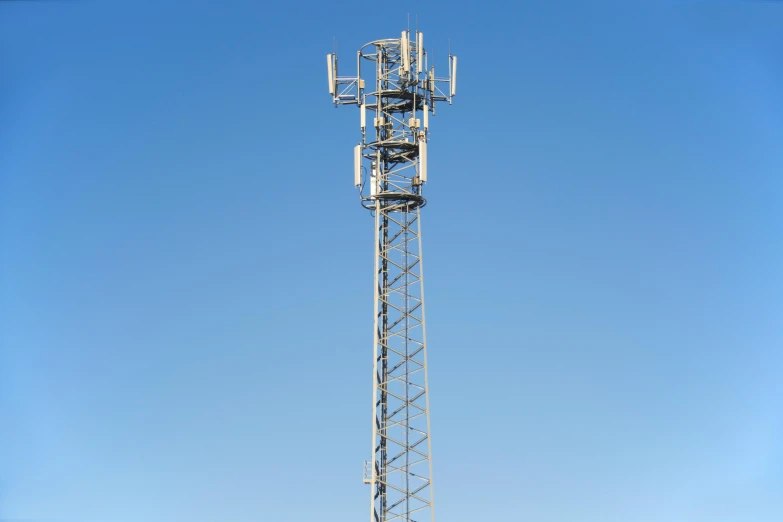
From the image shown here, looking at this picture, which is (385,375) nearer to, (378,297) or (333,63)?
(378,297)

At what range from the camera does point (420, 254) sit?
12056cm

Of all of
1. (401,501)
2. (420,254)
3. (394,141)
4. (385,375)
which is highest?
(394,141)

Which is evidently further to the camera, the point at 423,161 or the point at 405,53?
the point at 405,53

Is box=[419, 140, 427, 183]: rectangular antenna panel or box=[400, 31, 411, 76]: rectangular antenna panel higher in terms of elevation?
box=[400, 31, 411, 76]: rectangular antenna panel

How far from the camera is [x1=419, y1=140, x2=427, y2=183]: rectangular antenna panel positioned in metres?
121

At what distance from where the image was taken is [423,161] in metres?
122

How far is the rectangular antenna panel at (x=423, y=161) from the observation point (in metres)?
121

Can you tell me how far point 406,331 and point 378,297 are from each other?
9.67 feet

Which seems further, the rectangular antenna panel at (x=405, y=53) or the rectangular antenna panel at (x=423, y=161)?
the rectangular antenna panel at (x=405, y=53)

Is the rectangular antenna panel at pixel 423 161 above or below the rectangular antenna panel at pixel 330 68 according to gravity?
below

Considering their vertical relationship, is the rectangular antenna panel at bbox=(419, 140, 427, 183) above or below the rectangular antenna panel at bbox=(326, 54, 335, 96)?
below

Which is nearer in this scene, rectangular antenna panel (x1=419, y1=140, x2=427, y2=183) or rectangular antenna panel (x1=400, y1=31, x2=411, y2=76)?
rectangular antenna panel (x1=419, y1=140, x2=427, y2=183)

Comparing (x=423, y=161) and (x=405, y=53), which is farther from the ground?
(x=405, y=53)

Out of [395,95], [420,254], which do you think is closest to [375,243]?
[420,254]
